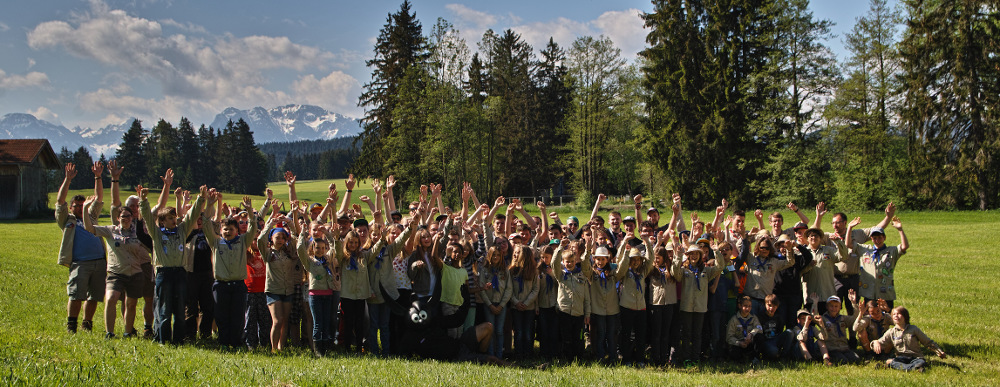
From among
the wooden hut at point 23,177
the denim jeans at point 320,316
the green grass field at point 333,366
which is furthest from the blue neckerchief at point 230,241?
the wooden hut at point 23,177

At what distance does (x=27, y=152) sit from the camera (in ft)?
134

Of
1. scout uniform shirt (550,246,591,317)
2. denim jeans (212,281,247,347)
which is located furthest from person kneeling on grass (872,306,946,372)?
denim jeans (212,281,247,347)

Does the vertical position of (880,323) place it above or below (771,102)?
below

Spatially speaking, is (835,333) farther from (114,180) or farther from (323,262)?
(114,180)

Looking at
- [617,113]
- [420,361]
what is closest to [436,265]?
[420,361]

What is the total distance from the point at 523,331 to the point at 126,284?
Result: 16.6 feet

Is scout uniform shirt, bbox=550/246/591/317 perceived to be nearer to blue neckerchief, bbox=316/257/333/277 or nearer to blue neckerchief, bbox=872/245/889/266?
blue neckerchief, bbox=316/257/333/277

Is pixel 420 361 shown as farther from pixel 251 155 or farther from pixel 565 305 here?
pixel 251 155

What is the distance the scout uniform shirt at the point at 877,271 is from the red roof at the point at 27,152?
4834cm

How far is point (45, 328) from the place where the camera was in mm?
7695

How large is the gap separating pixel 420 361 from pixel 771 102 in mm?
33160

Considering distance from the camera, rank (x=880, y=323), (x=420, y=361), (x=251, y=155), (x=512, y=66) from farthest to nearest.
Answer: (x=251, y=155) → (x=512, y=66) → (x=880, y=323) → (x=420, y=361)

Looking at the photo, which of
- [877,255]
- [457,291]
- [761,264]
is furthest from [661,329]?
[877,255]

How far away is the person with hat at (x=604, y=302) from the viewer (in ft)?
25.5
